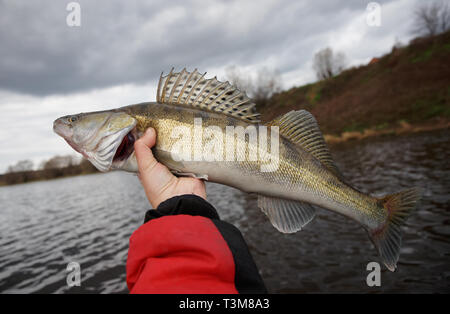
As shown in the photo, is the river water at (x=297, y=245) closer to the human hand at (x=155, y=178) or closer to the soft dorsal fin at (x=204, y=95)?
the human hand at (x=155, y=178)

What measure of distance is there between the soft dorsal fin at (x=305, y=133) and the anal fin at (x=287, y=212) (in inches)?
21.1

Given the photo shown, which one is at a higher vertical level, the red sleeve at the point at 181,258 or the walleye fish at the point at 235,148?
the walleye fish at the point at 235,148

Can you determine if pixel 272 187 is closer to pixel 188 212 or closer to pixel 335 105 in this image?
pixel 188 212

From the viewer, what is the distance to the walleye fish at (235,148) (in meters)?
2.72

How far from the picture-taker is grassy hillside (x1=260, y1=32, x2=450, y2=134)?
26.0 meters

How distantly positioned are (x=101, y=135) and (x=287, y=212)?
217cm

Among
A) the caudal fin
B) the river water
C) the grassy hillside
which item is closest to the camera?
the caudal fin

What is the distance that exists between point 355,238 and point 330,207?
5402 millimetres

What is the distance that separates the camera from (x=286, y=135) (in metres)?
2.87

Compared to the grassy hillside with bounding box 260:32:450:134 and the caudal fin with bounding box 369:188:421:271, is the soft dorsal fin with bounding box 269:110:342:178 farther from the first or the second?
the grassy hillside with bounding box 260:32:450:134

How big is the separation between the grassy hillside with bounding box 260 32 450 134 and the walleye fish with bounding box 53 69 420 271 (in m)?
20.3

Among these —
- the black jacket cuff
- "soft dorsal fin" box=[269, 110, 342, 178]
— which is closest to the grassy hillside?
"soft dorsal fin" box=[269, 110, 342, 178]

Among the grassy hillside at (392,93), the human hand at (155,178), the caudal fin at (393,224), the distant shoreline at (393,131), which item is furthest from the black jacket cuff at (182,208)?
the distant shoreline at (393,131)

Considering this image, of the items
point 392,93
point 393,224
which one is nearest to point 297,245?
point 393,224
